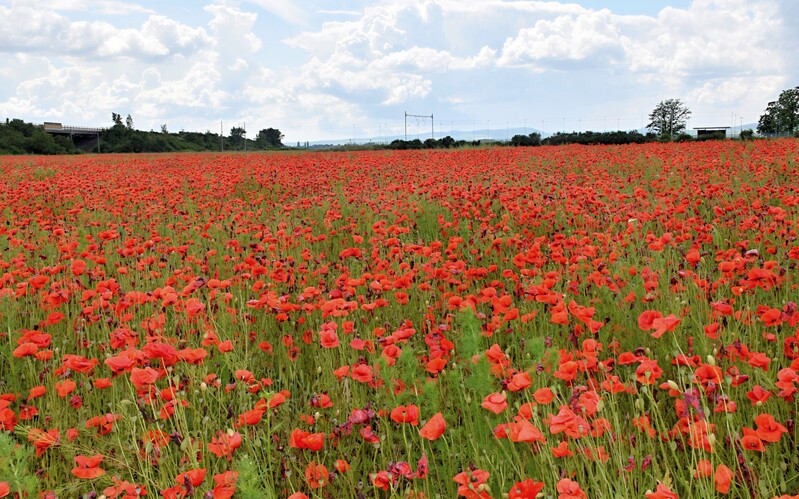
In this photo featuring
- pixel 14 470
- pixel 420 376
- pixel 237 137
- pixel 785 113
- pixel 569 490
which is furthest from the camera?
pixel 237 137

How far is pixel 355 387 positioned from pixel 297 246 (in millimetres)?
3246

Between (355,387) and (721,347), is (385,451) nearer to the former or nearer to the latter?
(355,387)

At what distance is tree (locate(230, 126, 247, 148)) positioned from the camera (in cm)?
8509

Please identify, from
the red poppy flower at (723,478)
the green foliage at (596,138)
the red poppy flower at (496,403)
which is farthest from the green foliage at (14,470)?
the green foliage at (596,138)

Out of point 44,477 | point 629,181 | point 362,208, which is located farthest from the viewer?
point 629,181

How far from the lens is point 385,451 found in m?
2.58

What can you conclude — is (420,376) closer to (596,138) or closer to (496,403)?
(496,403)

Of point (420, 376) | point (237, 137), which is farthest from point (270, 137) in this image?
point (420, 376)

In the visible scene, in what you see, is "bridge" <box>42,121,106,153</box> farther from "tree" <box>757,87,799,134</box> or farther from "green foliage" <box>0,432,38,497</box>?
"green foliage" <box>0,432,38,497</box>

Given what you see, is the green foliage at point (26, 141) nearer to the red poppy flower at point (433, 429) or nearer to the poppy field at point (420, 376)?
the poppy field at point (420, 376)

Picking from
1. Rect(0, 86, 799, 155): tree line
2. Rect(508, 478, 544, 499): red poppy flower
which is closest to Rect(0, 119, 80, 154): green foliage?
Rect(0, 86, 799, 155): tree line

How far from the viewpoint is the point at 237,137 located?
307 ft

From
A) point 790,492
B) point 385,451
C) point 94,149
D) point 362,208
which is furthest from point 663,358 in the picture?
point 94,149

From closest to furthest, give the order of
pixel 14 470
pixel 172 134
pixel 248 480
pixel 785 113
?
1. pixel 248 480
2. pixel 14 470
3. pixel 785 113
4. pixel 172 134
